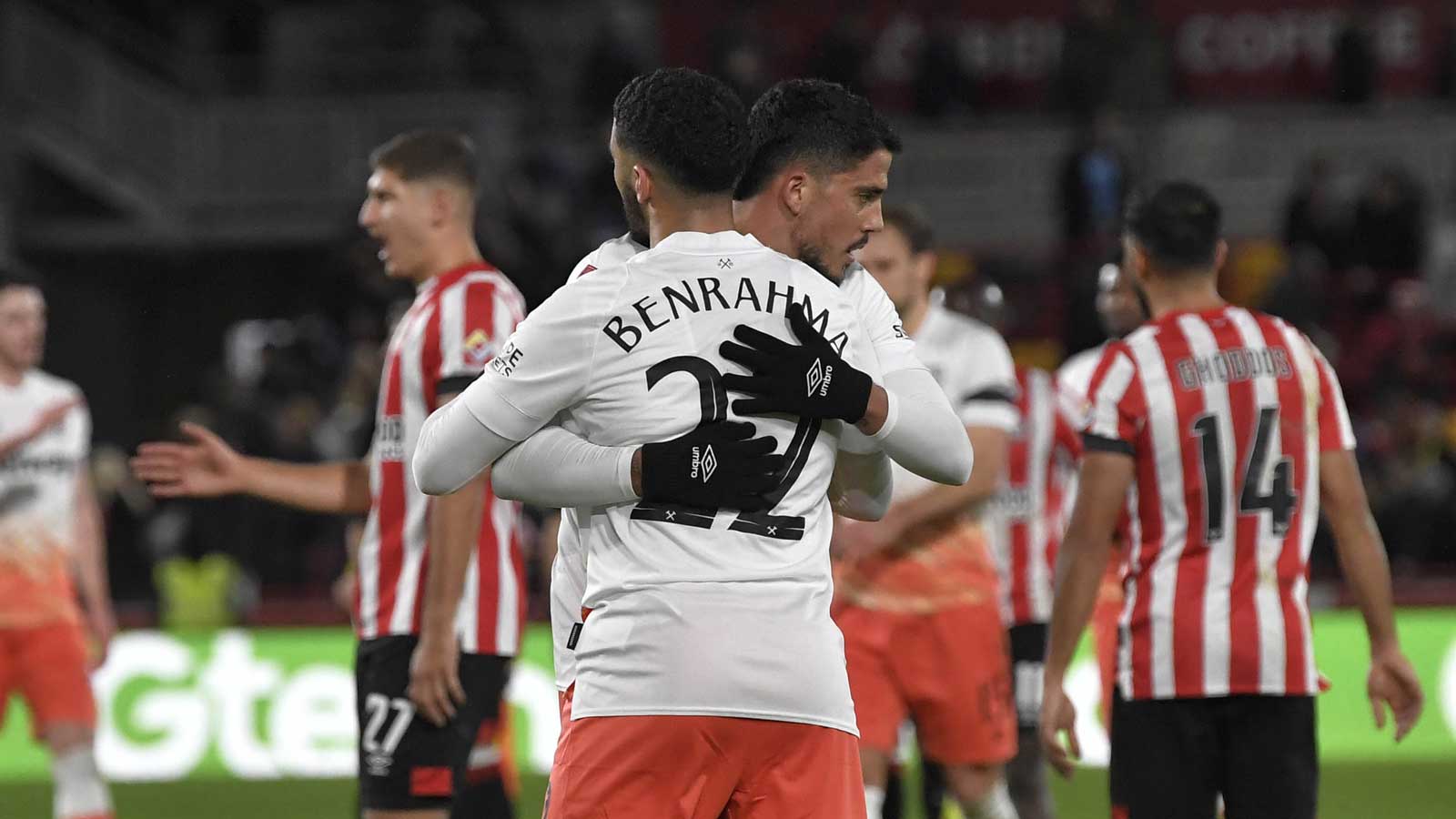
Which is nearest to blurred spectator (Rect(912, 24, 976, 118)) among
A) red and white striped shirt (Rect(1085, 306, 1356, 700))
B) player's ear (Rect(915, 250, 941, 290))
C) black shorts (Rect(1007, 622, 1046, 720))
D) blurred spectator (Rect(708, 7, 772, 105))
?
blurred spectator (Rect(708, 7, 772, 105))

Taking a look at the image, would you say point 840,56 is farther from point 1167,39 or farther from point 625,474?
point 625,474

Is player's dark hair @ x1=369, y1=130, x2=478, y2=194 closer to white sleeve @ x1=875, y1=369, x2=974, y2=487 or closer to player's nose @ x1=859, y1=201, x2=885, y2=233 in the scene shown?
player's nose @ x1=859, y1=201, x2=885, y2=233

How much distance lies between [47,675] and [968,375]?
11.4ft

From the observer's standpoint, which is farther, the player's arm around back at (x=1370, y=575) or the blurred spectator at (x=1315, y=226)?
the blurred spectator at (x=1315, y=226)

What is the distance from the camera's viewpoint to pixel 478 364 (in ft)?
15.6

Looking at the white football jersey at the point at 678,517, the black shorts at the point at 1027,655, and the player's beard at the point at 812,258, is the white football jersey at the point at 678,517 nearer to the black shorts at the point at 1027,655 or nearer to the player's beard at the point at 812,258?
the player's beard at the point at 812,258

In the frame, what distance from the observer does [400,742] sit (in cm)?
477

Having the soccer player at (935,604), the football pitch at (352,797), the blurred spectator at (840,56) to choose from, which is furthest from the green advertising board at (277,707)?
the blurred spectator at (840,56)

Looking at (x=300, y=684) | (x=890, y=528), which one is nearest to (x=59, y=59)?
Result: (x=300, y=684)

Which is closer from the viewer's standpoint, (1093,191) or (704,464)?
(704,464)

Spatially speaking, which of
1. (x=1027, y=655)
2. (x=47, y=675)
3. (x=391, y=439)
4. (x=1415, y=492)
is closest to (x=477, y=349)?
(x=391, y=439)

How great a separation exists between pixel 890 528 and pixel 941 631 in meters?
0.41

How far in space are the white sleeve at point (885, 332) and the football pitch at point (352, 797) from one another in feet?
17.4

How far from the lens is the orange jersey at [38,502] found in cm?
710
